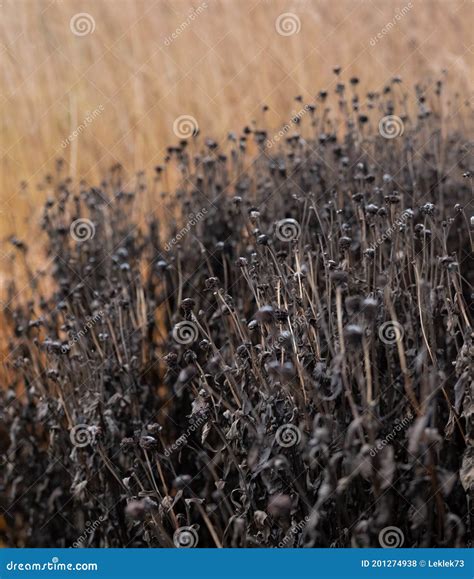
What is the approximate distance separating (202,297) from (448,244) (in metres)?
0.88

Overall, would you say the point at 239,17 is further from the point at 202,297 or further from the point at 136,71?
the point at 202,297

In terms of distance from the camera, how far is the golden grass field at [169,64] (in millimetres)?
4938

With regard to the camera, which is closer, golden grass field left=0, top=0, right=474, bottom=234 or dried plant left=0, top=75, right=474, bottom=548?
dried plant left=0, top=75, right=474, bottom=548

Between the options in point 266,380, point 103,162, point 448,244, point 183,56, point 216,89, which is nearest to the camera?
point 266,380

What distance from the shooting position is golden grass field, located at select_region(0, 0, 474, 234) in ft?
16.2

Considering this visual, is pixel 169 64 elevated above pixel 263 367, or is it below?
above

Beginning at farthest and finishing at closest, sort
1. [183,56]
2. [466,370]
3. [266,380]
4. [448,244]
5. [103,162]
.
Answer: [183,56] < [103,162] < [448,244] < [266,380] < [466,370]

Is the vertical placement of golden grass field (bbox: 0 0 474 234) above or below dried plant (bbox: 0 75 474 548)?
above

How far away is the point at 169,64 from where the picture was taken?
546cm

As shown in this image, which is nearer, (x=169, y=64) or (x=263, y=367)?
(x=263, y=367)

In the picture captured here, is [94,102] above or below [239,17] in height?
below

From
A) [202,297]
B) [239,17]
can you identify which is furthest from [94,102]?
[202,297]
